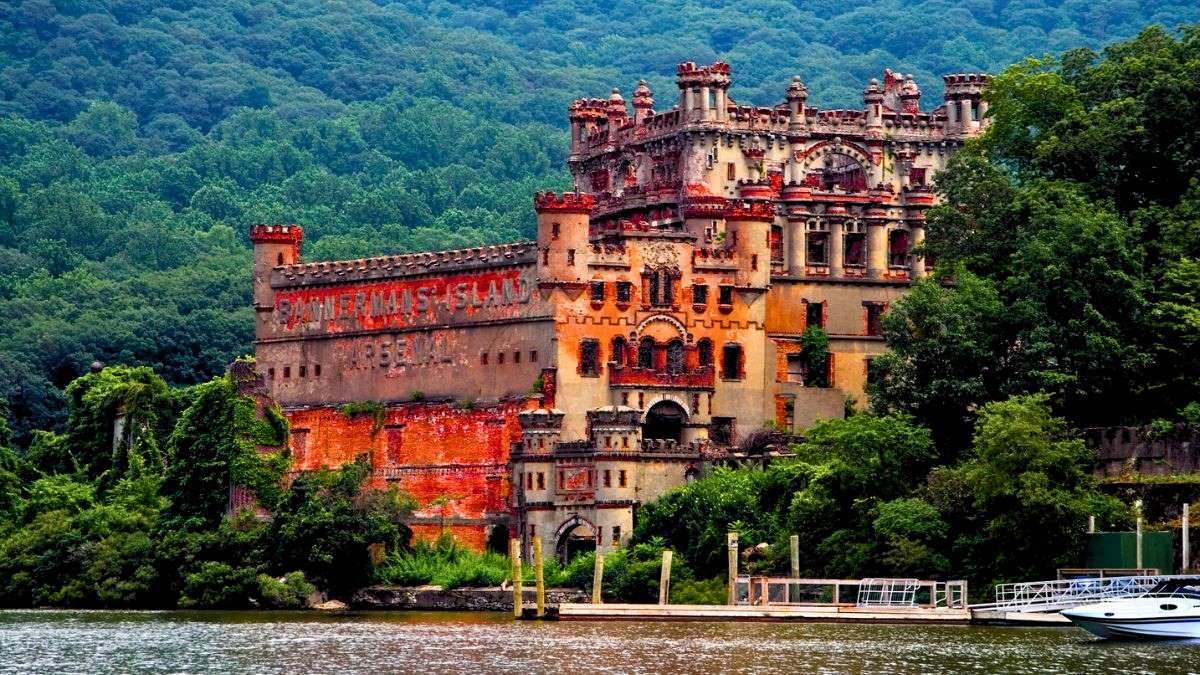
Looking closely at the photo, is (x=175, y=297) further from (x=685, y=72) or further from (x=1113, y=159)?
(x=1113, y=159)

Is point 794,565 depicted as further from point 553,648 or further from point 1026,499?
point 553,648

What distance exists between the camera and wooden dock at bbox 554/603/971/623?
102 meters

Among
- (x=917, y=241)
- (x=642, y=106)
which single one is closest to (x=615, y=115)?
(x=642, y=106)

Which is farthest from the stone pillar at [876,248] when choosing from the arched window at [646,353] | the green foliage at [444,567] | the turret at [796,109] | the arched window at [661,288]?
the green foliage at [444,567]

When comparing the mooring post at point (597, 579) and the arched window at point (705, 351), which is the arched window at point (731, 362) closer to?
the arched window at point (705, 351)

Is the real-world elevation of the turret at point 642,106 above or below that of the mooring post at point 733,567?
above

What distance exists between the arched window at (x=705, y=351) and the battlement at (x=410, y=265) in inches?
264

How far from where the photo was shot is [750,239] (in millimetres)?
125688

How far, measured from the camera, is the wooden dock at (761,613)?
102438 mm

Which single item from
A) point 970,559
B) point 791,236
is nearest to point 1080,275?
point 970,559

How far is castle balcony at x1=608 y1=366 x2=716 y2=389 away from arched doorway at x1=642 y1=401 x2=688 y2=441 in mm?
718

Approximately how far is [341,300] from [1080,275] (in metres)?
32.7

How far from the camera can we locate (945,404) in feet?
374

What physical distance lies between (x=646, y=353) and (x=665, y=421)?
2513 mm
